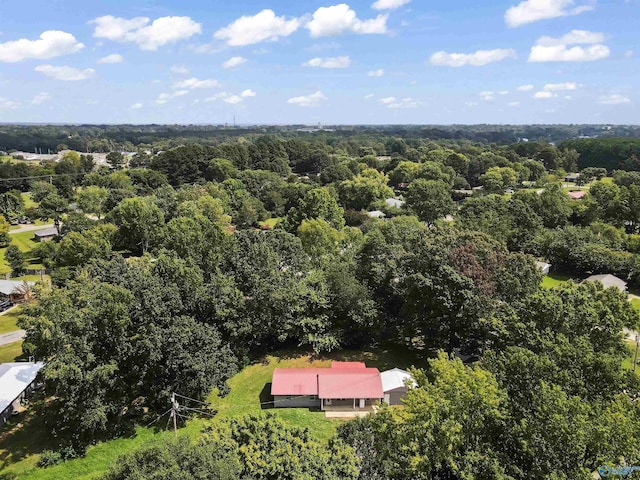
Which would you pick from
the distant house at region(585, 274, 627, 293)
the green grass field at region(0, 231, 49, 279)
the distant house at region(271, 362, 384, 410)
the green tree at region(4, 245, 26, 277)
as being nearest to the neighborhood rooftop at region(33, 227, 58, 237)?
the green grass field at region(0, 231, 49, 279)

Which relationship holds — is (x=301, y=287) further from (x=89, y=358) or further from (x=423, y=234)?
(x=89, y=358)

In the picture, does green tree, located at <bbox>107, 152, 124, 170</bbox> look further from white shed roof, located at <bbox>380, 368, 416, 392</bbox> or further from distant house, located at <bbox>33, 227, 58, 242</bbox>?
white shed roof, located at <bbox>380, 368, 416, 392</bbox>

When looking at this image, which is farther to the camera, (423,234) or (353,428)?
(423,234)

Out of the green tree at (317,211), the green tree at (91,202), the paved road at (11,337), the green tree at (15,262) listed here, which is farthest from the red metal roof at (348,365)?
the green tree at (91,202)

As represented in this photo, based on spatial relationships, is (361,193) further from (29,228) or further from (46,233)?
(29,228)

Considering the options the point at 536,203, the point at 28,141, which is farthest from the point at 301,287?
the point at 28,141

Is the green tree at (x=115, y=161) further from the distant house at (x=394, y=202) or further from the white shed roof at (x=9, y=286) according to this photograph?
the white shed roof at (x=9, y=286)
